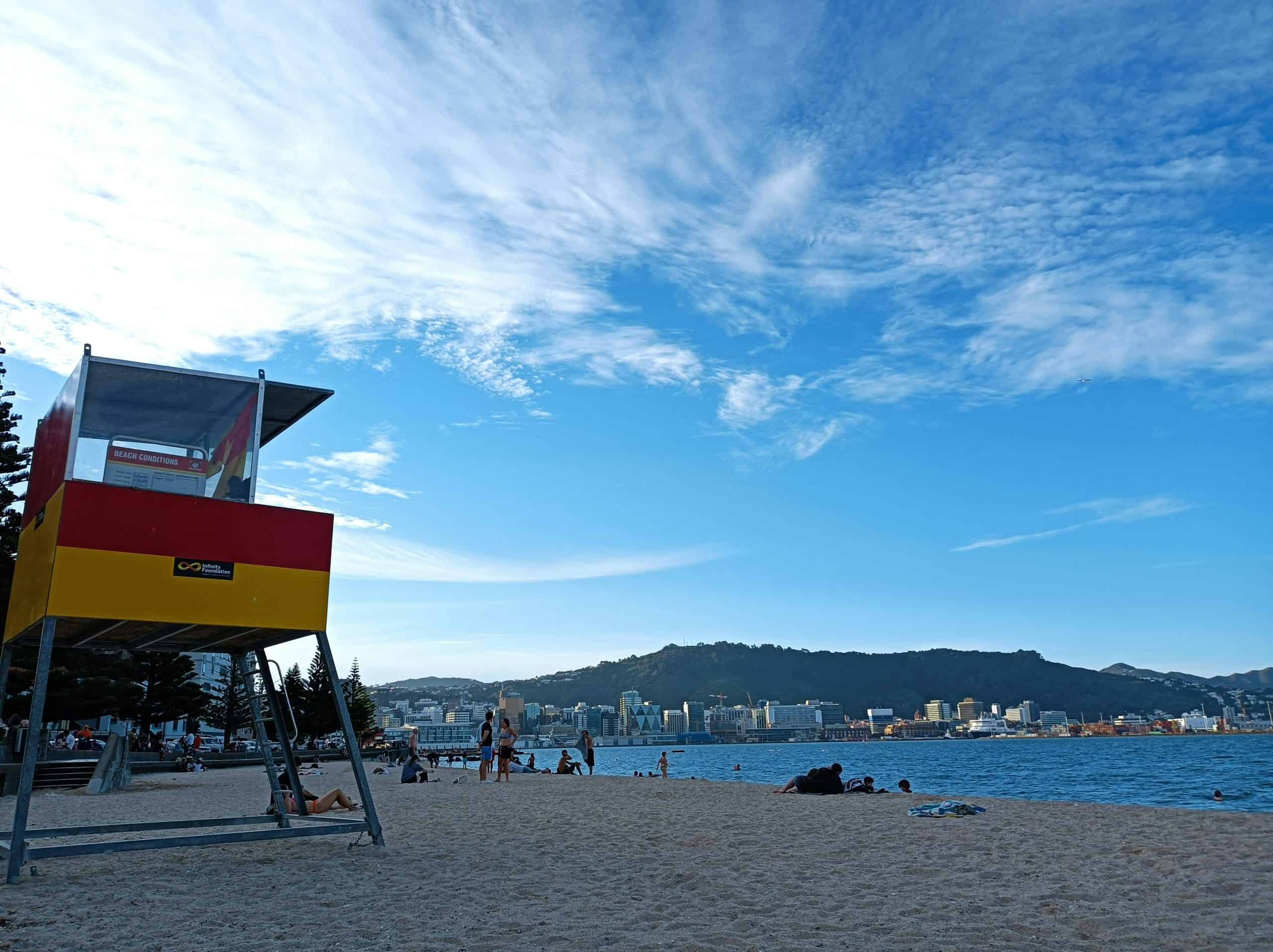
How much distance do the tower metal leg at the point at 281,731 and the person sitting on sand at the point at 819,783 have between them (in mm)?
9159

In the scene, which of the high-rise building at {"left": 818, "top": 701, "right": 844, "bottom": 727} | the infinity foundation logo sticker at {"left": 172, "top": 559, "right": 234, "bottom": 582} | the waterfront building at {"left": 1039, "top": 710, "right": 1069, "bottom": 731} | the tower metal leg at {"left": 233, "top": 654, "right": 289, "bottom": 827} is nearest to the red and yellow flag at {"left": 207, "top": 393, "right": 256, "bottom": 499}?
the infinity foundation logo sticker at {"left": 172, "top": 559, "right": 234, "bottom": 582}

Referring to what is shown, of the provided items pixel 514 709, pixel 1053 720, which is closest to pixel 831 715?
pixel 1053 720

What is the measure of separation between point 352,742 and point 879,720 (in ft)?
648

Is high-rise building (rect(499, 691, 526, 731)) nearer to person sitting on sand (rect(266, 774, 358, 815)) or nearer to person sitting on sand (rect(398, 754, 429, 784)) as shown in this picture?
person sitting on sand (rect(398, 754, 429, 784))

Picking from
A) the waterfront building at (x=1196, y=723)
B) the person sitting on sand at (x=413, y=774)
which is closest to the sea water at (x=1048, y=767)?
the person sitting on sand at (x=413, y=774)

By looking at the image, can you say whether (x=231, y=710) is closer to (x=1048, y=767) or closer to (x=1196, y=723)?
(x=1048, y=767)

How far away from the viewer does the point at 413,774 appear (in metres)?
22.8

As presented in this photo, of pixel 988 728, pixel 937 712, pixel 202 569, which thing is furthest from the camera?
pixel 937 712

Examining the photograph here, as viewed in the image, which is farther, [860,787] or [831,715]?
[831,715]

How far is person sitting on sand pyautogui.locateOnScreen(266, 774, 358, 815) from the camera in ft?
34.1

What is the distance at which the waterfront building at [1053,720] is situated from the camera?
570 ft

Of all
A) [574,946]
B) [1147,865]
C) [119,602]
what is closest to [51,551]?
[119,602]

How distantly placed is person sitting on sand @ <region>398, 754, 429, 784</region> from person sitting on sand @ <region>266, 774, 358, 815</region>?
37.6 feet

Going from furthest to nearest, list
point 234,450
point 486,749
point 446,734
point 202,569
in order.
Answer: point 446,734 → point 486,749 → point 234,450 → point 202,569
